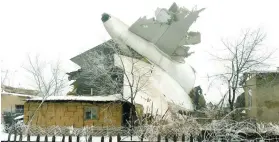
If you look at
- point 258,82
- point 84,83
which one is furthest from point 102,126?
point 258,82

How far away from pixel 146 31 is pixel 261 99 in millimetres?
7098

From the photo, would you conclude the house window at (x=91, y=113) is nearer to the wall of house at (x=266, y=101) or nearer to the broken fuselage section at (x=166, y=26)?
the broken fuselage section at (x=166, y=26)

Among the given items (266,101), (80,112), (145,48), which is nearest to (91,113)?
(80,112)

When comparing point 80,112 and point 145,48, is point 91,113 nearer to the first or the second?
point 80,112

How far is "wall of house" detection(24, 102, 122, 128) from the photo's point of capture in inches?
621

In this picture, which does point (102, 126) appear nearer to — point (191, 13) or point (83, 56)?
point (83, 56)

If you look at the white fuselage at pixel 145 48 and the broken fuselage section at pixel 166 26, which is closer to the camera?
the white fuselage at pixel 145 48

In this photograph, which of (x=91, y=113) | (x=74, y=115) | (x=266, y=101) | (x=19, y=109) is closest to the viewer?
(x=74, y=115)

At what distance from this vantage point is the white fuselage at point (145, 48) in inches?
618

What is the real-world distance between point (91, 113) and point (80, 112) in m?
0.54

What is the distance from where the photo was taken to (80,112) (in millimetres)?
15852

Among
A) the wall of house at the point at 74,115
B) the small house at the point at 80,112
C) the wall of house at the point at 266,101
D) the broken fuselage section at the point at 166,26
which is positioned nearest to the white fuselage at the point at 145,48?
the broken fuselage section at the point at 166,26

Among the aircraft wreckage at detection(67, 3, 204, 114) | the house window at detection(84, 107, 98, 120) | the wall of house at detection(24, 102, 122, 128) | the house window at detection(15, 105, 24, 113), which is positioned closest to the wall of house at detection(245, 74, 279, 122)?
the aircraft wreckage at detection(67, 3, 204, 114)

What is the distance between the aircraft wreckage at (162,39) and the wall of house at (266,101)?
3.65 meters
